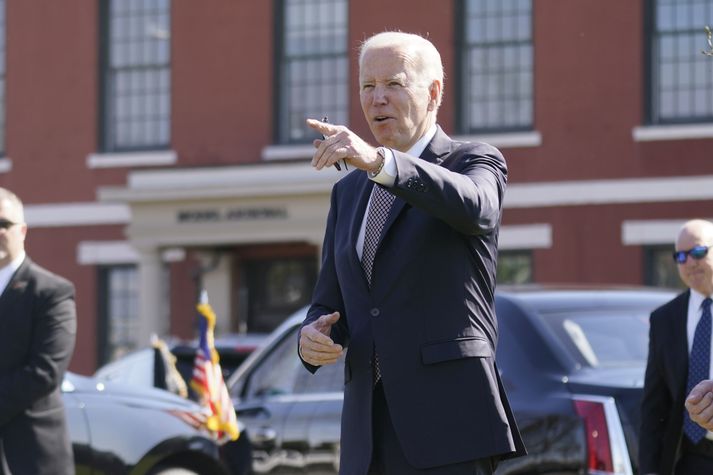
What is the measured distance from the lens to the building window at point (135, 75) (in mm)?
23969

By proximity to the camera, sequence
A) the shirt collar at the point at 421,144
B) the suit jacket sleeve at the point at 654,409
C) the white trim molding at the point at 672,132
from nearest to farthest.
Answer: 1. the shirt collar at the point at 421,144
2. the suit jacket sleeve at the point at 654,409
3. the white trim molding at the point at 672,132

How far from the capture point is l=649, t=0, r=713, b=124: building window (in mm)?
21594

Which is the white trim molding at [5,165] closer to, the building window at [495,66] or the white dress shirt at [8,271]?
the building window at [495,66]

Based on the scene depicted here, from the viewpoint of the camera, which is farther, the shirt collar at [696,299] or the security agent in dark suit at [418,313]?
the shirt collar at [696,299]

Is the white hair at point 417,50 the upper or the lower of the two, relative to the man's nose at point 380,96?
upper

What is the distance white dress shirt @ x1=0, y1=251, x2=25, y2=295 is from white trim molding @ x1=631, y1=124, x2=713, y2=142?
51.5 ft

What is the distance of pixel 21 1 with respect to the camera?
24.2 m

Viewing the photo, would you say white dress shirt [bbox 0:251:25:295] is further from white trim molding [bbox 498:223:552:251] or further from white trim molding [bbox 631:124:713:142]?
white trim molding [bbox 631:124:713:142]

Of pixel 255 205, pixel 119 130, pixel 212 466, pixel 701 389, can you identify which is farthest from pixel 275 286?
pixel 701 389

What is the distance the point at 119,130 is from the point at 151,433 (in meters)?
16.2

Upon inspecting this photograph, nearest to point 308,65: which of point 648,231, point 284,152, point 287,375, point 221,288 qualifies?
point 284,152

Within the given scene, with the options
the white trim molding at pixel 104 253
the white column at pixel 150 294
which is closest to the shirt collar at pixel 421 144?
the white column at pixel 150 294

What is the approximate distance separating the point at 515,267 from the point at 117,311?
20.4 ft

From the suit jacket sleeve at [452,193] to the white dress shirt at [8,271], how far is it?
289 cm
